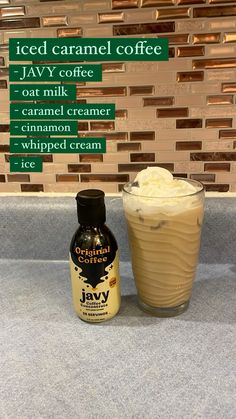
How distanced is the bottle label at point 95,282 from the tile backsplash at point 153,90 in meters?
0.24

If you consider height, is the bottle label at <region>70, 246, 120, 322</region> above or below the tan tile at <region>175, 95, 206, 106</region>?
below

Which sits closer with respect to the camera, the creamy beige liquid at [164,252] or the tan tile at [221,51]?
the creamy beige liquid at [164,252]

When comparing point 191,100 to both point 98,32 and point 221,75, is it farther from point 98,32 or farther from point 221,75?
point 98,32

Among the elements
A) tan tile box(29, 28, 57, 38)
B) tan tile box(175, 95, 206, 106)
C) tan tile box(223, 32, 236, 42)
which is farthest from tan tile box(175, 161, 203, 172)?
tan tile box(29, 28, 57, 38)

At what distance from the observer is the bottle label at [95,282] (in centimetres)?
61

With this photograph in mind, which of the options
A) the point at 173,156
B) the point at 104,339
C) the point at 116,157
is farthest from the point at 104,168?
the point at 104,339

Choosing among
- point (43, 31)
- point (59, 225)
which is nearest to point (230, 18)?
point (43, 31)

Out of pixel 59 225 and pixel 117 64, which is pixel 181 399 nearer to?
pixel 59 225

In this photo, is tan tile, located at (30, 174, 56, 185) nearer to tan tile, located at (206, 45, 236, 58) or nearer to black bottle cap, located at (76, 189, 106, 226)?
black bottle cap, located at (76, 189, 106, 226)

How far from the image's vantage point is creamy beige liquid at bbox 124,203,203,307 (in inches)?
23.5

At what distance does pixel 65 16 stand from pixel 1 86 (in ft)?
0.57

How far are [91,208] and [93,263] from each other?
8cm

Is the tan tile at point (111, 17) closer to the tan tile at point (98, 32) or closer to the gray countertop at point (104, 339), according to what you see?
the tan tile at point (98, 32)

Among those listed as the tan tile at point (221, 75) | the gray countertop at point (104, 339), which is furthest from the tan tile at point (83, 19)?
the gray countertop at point (104, 339)
